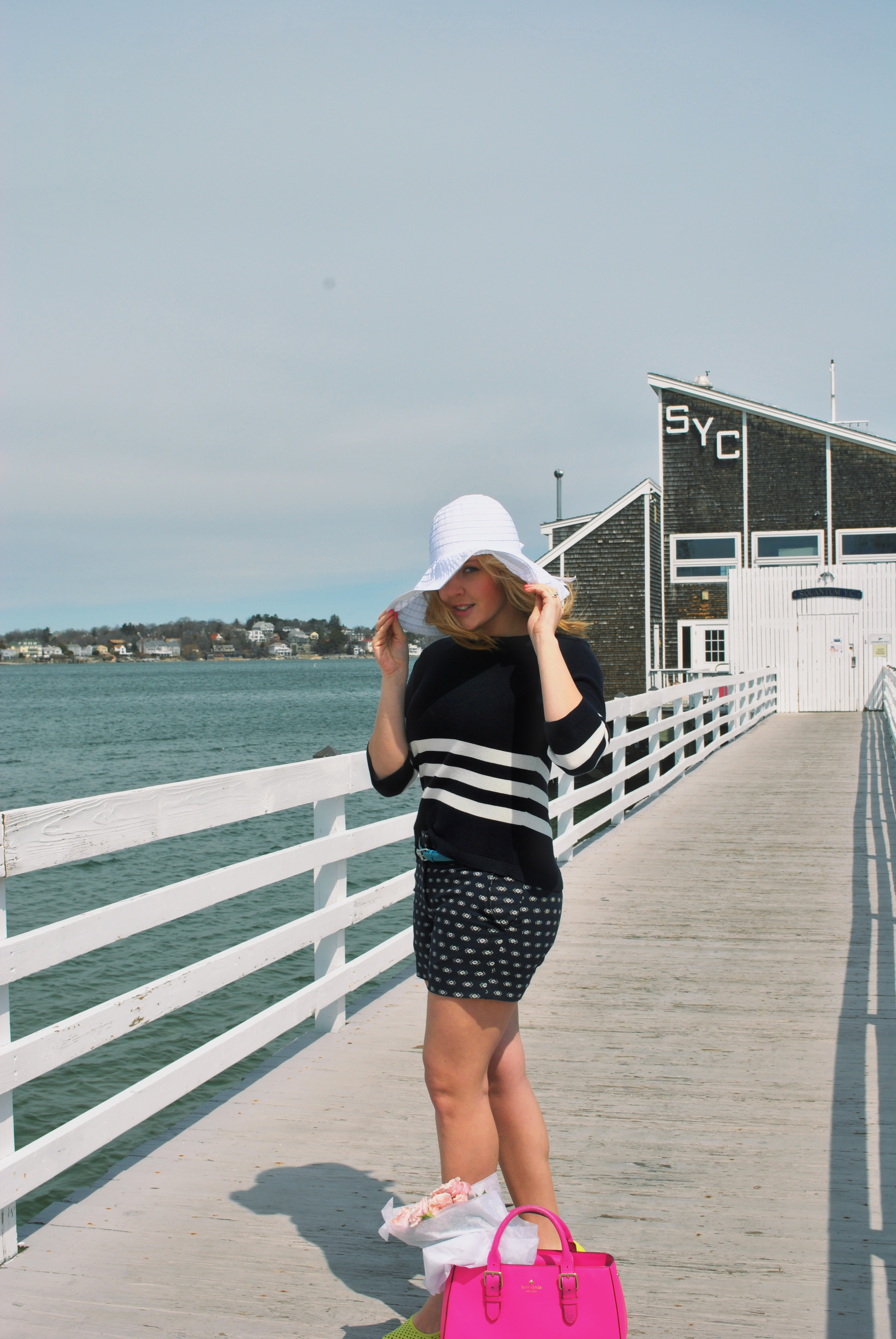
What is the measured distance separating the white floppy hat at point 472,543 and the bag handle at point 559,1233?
45.8 inches

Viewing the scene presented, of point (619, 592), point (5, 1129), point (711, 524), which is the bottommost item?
point (5, 1129)

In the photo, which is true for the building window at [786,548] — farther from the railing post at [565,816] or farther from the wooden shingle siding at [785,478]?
the railing post at [565,816]

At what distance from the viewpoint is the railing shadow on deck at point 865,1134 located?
267 cm

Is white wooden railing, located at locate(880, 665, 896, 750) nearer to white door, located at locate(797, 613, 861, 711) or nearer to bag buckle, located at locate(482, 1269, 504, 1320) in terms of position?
white door, located at locate(797, 613, 861, 711)

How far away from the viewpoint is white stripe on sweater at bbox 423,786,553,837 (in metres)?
2.28

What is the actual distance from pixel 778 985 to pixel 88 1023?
3374 millimetres

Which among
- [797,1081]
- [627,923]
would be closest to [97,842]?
[797,1081]

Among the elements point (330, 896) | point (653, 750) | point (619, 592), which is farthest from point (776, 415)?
point (330, 896)

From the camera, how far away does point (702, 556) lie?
28594 mm

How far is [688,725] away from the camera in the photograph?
30.0 metres

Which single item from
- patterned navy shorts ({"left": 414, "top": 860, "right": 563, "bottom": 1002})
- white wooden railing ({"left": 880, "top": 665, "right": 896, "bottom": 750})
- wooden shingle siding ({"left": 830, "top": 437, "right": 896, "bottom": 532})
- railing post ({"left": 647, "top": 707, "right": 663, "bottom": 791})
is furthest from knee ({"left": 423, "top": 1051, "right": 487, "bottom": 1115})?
wooden shingle siding ({"left": 830, "top": 437, "right": 896, "bottom": 532})

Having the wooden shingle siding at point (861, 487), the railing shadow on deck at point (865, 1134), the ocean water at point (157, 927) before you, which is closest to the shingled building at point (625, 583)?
the wooden shingle siding at point (861, 487)

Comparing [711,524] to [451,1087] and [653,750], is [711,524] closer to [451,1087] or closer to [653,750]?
[653,750]

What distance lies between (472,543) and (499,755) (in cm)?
43
